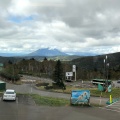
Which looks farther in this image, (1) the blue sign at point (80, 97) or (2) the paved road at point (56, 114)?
(1) the blue sign at point (80, 97)

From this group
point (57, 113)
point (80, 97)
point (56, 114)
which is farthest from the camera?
point (80, 97)

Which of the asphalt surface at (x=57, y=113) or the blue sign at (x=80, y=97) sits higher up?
the blue sign at (x=80, y=97)

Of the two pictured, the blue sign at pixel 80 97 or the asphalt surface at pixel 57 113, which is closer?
the asphalt surface at pixel 57 113

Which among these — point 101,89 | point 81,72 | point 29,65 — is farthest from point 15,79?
point 29,65

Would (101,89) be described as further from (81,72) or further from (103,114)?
(81,72)

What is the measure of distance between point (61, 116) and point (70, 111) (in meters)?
2.84

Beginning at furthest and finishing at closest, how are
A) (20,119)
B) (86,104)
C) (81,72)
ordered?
(81,72)
(86,104)
(20,119)

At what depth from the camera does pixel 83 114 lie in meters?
22.5

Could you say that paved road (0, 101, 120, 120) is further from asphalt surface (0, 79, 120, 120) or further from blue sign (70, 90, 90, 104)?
blue sign (70, 90, 90, 104)

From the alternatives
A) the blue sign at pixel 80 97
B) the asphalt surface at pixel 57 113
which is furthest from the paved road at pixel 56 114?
the blue sign at pixel 80 97

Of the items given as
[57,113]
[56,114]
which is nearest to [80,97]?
[57,113]

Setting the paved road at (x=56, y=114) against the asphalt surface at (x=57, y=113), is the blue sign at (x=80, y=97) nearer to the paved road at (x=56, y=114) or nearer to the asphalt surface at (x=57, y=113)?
the asphalt surface at (x=57, y=113)

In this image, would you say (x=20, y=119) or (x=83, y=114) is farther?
(x=83, y=114)

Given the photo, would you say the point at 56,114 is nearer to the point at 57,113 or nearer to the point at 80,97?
the point at 57,113
